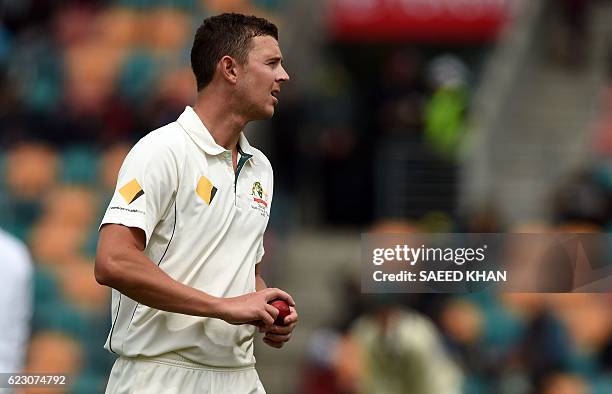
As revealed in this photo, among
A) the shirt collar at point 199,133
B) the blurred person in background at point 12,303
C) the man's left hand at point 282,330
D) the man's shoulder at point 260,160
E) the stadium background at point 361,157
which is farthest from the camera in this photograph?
the stadium background at point 361,157

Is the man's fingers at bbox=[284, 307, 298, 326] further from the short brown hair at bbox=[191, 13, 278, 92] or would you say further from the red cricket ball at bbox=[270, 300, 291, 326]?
the short brown hair at bbox=[191, 13, 278, 92]

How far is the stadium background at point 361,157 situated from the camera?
9602 mm

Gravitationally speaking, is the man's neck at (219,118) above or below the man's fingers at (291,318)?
above

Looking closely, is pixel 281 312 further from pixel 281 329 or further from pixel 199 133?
pixel 199 133

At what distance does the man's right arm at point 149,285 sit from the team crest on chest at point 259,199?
0.42 metres

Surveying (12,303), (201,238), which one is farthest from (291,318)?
(12,303)

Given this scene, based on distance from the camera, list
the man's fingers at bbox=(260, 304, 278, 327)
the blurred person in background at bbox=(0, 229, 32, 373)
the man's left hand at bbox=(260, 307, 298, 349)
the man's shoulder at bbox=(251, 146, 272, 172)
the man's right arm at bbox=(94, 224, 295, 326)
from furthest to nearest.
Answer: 1. the blurred person in background at bbox=(0, 229, 32, 373)
2. the man's shoulder at bbox=(251, 146, 272, 172)
3. the man's left hand at bbox=(260, 307, 298, 349)
4. the man's fingers at bbox=(260, 304, 278, 327)
5. the man's right arm at bbox=(94, 224, 295, 326)

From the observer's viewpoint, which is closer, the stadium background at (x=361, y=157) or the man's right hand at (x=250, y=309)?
the man's right hand at (x=250, y=309)

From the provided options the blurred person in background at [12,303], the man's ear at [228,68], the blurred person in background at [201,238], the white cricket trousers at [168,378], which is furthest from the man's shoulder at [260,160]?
the blurred person in background at [12,303]

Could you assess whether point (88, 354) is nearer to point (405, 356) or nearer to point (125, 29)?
point (405, 356)

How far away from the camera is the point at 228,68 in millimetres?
4238

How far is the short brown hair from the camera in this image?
4238mm

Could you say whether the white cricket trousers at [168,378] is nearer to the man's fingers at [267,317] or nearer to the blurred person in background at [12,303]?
the man's fingers at [267,317]

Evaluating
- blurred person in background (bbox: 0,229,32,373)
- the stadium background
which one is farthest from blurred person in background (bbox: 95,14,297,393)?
the stadium background
